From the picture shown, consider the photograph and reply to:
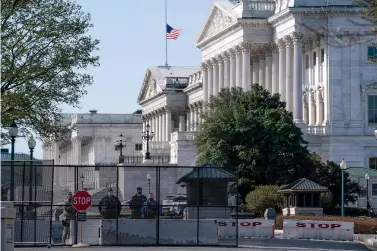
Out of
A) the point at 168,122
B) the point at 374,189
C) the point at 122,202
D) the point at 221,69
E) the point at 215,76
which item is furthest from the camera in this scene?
the point at 168,122

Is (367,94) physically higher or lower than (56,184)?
higher

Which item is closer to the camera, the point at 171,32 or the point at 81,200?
the point at 81,200

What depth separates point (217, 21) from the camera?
156 meters

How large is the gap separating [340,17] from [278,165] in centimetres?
3771

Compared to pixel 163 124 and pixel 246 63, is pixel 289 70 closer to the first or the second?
pixel 246 63

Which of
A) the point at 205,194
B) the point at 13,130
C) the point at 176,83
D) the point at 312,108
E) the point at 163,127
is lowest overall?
the point at 205,194

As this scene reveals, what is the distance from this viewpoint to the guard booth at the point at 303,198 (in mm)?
85125

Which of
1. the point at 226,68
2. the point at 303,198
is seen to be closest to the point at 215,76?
the point at 226,68

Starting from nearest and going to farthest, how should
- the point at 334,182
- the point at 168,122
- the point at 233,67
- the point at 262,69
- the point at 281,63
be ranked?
the point at 334,182 < the point at 281,63 < the point at 233,67 < the point at 262,69 < the point at 168,122

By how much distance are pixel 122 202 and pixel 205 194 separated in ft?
11.5

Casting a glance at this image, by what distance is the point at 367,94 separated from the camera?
129750mm

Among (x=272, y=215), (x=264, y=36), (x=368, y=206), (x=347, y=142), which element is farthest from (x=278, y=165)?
(x=264, y=36)

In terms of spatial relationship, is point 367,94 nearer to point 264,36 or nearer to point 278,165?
point 264,36

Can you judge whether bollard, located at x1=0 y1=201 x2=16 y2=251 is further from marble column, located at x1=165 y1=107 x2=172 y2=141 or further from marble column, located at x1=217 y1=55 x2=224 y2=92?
marble column, located at x1=165 y1=107 x2=172 y2=141
